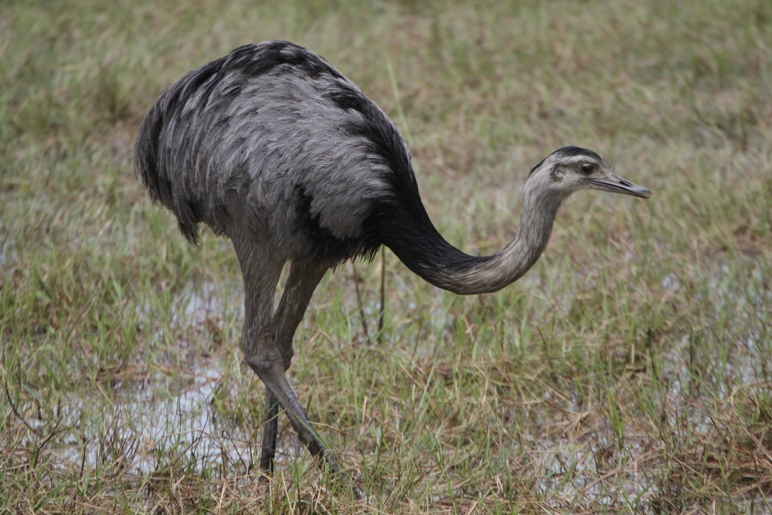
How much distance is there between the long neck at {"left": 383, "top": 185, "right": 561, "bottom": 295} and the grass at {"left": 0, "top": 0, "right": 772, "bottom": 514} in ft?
1.87

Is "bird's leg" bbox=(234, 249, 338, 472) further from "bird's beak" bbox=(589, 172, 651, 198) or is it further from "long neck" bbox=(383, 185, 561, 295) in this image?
"bird's beak" bbox=(589, 172, 651, 198)

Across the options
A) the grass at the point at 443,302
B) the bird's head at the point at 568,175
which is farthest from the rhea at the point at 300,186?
the grass at the point at 443,302

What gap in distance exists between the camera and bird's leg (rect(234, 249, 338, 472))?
11.2 ft

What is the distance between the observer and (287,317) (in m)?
3.66

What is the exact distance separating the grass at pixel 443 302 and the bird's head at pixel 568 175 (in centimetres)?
84

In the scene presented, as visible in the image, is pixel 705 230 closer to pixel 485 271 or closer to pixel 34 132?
pixel 485 271

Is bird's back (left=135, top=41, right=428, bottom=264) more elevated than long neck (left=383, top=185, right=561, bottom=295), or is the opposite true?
bird's back (left=135, top=41, right=428, bottom=264)

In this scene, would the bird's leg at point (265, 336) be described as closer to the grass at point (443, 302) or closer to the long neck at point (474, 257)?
the grass at point (443, 302)

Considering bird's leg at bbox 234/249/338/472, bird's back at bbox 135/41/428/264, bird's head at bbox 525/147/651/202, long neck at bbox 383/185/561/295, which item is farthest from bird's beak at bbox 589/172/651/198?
bird's leg at bbox 234/249/338/472

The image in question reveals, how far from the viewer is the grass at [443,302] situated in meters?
3.35

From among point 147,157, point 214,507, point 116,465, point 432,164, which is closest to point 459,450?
point 214,507

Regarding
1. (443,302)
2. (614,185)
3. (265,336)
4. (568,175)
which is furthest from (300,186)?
(443,302)

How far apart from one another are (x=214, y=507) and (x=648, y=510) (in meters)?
1.33

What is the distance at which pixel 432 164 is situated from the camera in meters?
5.95
